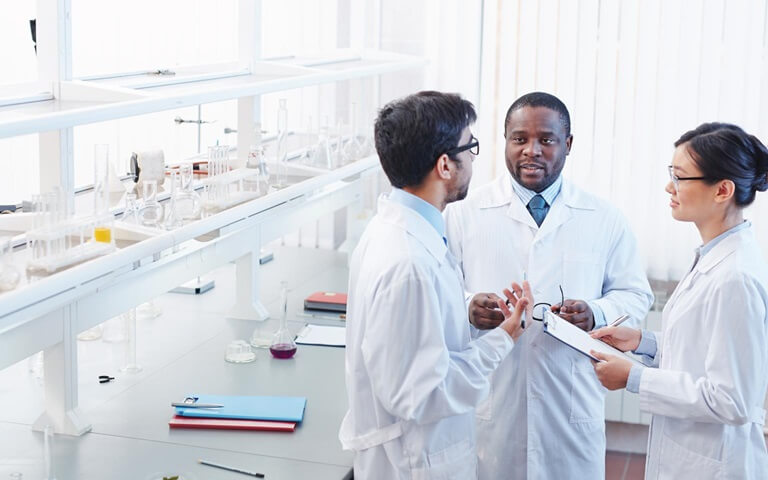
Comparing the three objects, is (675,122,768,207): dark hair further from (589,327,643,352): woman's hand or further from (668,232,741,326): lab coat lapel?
(589,327,643,352): woman's hand

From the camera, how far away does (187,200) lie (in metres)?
2.62

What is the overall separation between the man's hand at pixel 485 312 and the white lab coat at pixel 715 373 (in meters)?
0.41

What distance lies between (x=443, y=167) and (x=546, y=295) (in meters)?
0.67

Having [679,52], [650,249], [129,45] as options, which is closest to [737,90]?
[679,52]

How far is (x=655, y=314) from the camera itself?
4340 millimetres

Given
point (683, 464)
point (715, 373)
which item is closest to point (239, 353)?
point (683, 464)

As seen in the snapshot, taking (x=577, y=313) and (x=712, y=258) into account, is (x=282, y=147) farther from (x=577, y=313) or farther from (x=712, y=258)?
(x=712, y=258)

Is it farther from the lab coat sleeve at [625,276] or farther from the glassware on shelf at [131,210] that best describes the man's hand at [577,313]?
the glassware on shelf at [131,210]

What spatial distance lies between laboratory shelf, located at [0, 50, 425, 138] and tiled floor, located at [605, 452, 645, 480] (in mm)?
2022

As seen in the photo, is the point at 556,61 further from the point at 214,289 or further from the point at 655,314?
the point at 214,289

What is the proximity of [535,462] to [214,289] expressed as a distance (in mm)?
1821

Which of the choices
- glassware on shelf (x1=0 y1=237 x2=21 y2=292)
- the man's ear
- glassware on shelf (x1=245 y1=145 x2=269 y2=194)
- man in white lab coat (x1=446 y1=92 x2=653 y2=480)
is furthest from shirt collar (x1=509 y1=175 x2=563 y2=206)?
glassware on shelf (x1=0 y1=237 x2=21 y2=292)

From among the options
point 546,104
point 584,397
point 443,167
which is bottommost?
point 584,397

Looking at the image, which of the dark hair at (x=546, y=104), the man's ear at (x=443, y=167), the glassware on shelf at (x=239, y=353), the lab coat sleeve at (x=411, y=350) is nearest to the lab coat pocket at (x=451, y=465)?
the lab coat sleeve at (x=411, y=350)
